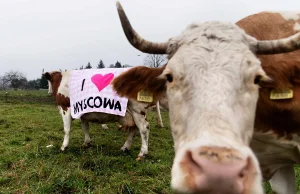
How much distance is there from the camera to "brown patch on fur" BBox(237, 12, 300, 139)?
3283 mm

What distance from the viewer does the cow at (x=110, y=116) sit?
8023 mm

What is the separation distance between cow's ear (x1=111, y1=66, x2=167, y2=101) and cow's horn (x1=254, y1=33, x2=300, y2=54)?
976 mm

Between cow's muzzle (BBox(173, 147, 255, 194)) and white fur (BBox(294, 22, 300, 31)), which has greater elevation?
white fur (BBox(294, 22, 300, 31))

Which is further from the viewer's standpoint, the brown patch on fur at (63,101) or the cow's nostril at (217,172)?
the brown patch on fur at (63,101)

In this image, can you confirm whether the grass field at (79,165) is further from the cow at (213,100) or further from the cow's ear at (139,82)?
the cow at (213,100)

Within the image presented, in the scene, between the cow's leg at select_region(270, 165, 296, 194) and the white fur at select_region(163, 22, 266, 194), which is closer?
the white fur at select_region(163, 22, 266, 194)

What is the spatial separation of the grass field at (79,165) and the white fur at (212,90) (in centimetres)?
303

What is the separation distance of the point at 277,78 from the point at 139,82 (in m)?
1.39

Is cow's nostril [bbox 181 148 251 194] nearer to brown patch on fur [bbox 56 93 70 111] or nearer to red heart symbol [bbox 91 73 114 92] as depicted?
red heart symbol [bbox 91 73 114 92]

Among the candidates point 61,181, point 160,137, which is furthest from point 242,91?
point 160,137

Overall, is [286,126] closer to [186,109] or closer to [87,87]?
[186,109]

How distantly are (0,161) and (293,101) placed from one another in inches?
220

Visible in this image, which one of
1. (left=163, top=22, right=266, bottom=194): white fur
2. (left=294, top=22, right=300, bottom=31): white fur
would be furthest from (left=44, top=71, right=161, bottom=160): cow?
(left=163, top=22, right=266, bottom=194): white fur

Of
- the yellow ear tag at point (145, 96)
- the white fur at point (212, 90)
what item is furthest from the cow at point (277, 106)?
the yellow ear tag at point (145, 96)
